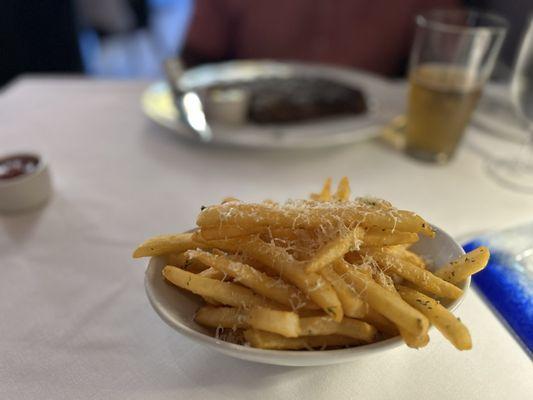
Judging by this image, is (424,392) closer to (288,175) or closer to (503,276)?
(503,276)

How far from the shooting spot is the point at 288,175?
1.58m

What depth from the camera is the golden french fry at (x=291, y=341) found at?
2.39 ft

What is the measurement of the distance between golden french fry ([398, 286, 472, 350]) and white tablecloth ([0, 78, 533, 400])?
160 mm

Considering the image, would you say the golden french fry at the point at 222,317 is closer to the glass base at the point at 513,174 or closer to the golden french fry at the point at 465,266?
the golden french fry at the point at 465,266

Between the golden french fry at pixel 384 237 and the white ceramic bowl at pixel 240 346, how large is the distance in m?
0.13

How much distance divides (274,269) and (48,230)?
0.77 metres

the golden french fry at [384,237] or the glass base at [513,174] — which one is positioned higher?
the golden french fry at [384,237]

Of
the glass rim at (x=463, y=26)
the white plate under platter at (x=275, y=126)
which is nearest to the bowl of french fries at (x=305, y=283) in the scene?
the white plate under platter at (x=275, y=126)

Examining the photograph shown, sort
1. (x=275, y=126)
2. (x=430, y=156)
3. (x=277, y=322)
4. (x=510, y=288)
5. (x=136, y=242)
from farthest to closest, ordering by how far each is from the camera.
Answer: (x=275, y=126) → (x=430, y=156) → (x=136, y=242) → (x=510, y=288) → (x=277, y=322)

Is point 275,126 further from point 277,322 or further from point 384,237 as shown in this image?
point 277,322

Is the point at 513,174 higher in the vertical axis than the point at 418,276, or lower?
lower

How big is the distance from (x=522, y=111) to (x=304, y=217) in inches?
45.3

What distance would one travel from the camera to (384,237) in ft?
2.71

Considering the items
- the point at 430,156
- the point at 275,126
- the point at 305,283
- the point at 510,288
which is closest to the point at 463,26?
the point at 430,156
